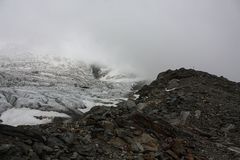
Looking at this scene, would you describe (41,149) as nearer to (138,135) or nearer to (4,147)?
(4,147)

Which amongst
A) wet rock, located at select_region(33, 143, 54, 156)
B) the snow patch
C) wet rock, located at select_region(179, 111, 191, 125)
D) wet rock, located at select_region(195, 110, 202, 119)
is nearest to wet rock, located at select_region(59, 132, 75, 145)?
wet rock, located at select_region(33, 143, 54, 156)

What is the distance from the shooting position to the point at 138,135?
18.5 metres

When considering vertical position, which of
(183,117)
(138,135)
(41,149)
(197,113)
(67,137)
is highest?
(197,113)

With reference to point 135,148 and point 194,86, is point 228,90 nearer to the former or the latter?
point 194,86

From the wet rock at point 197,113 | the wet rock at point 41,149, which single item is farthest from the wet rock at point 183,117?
the wet rock at point 41,149

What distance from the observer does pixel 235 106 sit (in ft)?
96.3

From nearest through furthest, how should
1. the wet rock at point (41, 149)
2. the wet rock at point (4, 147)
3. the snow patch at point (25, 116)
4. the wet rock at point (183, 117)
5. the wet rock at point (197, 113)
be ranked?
1. the wet rock at point (4, 147)
2. the wet rock at point (41, 149)
3. the wet rock at point (183, 117)
4. the wet rock at point (197, 113)
5. the snow patch at point (25, 116)

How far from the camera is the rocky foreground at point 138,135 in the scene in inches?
596

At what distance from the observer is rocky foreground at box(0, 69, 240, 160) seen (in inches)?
596

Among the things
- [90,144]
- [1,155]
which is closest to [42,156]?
[1,155]

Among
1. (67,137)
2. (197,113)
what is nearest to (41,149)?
(67,137)

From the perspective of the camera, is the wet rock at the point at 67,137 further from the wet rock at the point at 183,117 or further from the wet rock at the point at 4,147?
the wet rock at the point at 183,117

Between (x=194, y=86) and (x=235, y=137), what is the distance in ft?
41.6

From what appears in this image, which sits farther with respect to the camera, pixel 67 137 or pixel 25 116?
pixel 25 116
